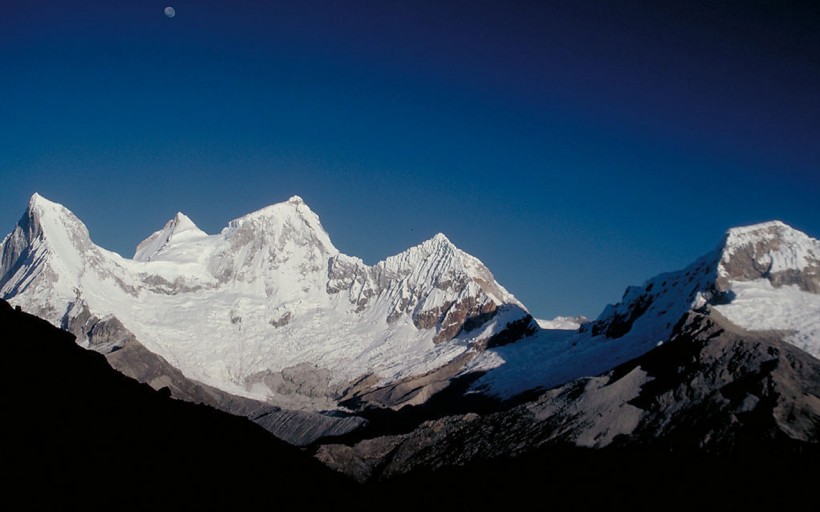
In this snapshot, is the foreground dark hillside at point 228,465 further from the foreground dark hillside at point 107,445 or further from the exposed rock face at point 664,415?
the exposed rock face at point 664,415

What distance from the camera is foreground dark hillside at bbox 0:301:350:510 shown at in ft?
105

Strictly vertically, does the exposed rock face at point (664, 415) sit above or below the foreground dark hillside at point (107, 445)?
above

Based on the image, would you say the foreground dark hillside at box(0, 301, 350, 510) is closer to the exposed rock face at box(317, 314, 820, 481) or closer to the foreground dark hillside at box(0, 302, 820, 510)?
the foreground dark hillside at box(0, 302, 820, 510)

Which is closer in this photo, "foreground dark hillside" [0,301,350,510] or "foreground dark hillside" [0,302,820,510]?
"foreground dark hillside" [0,301,350,510]

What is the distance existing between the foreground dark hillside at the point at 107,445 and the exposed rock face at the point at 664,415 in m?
47.0

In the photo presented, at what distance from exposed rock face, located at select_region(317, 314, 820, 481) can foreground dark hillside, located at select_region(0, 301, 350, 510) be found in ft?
154

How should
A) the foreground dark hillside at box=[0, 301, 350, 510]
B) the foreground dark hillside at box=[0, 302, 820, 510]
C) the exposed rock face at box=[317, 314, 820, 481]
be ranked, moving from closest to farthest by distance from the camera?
the foreground dark hillside at box=[0, 301, 350, 510] → the foreground dark hillside at box=[0, 302, 820, 510] → the exposed rock face at box=[317, 314, 820, 481]

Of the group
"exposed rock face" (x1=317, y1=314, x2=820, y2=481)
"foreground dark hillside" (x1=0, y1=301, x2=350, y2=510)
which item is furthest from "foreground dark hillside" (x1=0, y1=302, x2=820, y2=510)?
"exposed rock face" (x1=317, y1=314, x2=820, y2=481)

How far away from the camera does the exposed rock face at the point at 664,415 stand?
80625 millimetres

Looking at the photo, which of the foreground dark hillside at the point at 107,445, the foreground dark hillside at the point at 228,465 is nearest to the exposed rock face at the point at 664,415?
the foreground dark hillside at the point at 228,465

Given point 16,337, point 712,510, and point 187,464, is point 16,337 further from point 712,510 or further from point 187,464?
point 712,510

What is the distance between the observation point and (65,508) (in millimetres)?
29859

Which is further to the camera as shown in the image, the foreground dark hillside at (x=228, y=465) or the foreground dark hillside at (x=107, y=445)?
the foreground dark hillside at (x=228, y=465)

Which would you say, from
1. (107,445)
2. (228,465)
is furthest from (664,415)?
(107,445)
